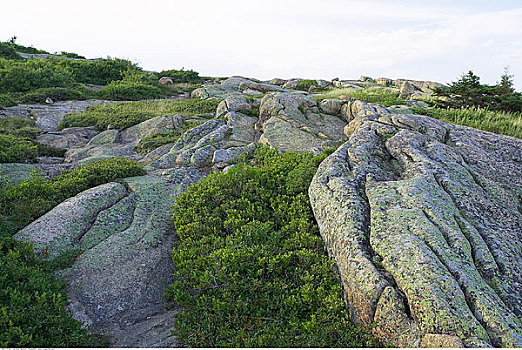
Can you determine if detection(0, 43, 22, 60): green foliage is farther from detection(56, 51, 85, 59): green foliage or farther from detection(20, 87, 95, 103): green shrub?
detection(20, 87, 95, 103): green shrub

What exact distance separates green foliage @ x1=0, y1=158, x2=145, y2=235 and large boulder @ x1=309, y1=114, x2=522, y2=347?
7.66 meters

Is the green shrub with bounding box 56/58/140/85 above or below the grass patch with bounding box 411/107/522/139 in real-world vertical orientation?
above

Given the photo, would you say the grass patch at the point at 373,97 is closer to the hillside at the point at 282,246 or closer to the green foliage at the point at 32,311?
the hillside at the point at 282,246

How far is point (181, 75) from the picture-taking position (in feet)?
170

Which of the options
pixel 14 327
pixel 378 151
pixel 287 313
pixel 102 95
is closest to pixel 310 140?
pixel 378 151

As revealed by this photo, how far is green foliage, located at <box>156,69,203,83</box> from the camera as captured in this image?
50875mm

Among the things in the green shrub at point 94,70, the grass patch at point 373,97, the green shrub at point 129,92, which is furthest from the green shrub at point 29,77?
the grass patch at point 373,97

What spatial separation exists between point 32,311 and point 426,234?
24.5ft

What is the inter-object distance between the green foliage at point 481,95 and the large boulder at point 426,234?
10.0 m

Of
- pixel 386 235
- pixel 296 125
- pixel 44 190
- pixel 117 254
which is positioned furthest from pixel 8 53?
pixel 386 235

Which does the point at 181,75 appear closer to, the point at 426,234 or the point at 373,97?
the point at 373,97

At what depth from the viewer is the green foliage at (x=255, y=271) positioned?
6281 mm

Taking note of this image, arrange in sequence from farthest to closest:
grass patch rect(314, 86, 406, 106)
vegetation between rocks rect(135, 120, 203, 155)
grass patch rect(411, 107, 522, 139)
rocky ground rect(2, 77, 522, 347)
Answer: grass patch rect(314, 86, 406, 106) → vegetation between rocks rect(135, 120, 203, 155) → grass patch rect(411, 107, 522, 139) → rocky ground rect(2, 77, 522, 347)

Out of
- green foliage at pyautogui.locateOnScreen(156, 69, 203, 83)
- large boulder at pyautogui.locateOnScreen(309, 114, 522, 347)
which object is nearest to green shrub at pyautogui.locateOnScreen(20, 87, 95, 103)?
green foliage at pyautogui.locateOnScreen(156, 69, 203, 83)
